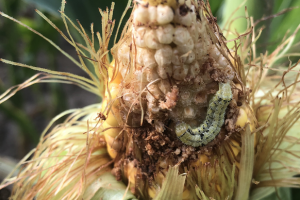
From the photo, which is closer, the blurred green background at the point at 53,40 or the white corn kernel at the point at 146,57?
the white corn kernel at the point at 146,57

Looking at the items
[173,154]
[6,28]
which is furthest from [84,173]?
[6,28]

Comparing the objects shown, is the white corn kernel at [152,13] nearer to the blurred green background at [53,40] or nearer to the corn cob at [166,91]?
the corn cob at [166,91]

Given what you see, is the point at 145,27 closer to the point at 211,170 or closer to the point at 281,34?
the point at 211,170

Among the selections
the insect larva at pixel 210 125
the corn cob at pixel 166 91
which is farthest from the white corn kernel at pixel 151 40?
the insect larva at pixel 210 125

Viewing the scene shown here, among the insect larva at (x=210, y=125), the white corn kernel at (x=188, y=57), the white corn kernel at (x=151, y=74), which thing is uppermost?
the white corn kernel at (x=188, y=57)

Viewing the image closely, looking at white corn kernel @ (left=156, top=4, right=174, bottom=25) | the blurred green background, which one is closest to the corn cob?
white corn kernel @ (left=156, top=4, right=174, bottom=25)
